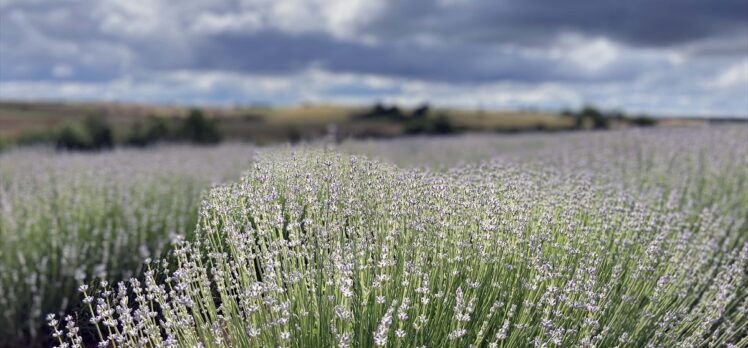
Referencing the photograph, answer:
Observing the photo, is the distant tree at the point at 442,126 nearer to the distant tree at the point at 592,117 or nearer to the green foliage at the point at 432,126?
the green foliage at the point at 432,126

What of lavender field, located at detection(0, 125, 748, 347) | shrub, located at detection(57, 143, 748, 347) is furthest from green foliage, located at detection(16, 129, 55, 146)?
shrub, located at detection(57, 143, 748, 347)

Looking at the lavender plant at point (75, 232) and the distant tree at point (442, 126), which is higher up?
the distant tree at point (442, 126)

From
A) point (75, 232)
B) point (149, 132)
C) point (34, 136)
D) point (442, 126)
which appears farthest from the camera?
point (442, 126)

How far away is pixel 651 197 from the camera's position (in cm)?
509

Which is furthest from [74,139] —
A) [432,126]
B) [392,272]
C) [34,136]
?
[392,272]

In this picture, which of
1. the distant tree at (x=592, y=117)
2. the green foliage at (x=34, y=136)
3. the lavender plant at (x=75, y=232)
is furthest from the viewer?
the distant tree at (x=592, y=117)

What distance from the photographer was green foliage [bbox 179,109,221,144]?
18344 mm

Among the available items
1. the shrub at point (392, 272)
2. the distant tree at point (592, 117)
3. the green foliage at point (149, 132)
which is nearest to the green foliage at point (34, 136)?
the green foliage at point (149, 132)

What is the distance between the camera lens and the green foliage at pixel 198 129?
18.3 m

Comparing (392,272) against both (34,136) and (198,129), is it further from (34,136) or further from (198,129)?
(34,136)

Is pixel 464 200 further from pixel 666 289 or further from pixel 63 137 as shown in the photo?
pixel 63 137

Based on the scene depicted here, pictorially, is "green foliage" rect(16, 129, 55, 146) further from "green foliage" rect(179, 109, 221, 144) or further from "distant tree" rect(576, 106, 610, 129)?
"distant tree" rect(576, 106, 610, 129)

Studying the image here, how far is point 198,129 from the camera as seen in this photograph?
18.5 metres

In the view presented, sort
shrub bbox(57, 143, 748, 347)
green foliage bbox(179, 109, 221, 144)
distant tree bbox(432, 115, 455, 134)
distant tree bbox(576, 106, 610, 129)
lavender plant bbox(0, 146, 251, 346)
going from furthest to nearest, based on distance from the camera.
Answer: distant tree bbox(576, 106, 610, 129) → distant tree bbox(432, 115, 455, 134) → green foliage bbox(179, 109, 221, 144) → lavender plant bbox(0, 146, 251, 346) → shrub bbox(57, 143, 748, 347)
